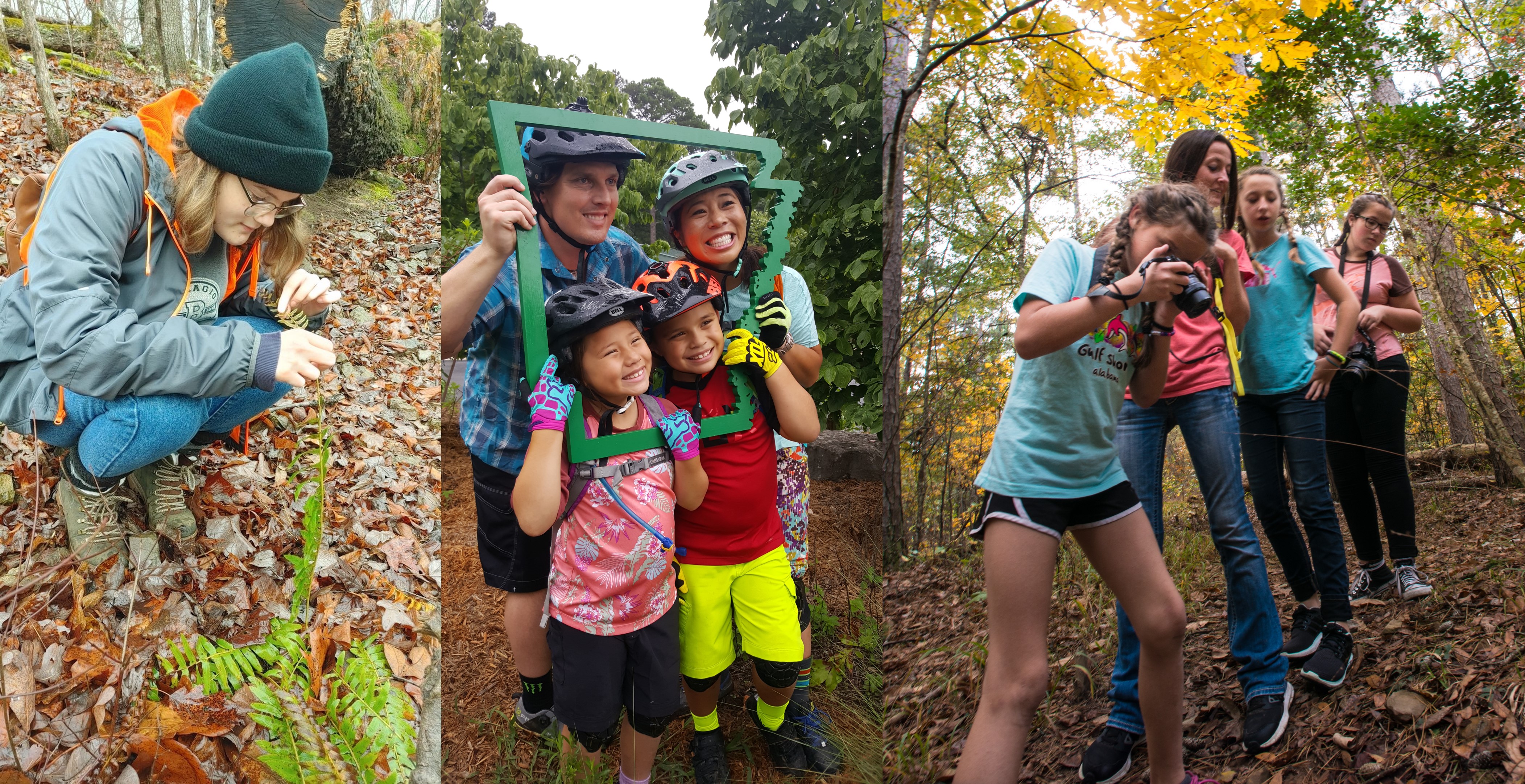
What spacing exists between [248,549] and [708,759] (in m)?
1.35

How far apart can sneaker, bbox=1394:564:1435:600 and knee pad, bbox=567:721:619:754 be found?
2.02m

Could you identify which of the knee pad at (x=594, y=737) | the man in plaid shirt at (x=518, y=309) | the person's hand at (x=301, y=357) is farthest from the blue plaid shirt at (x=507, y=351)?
the knee pad at (x=594, y=737)

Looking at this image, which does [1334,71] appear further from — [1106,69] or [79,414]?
[79,414]

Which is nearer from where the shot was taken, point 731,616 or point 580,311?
point 580,311

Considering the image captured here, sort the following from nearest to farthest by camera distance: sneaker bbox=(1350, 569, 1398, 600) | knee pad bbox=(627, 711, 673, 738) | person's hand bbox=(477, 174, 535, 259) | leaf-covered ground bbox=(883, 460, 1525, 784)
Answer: person's hand bbox=(477, 174, 535, 259) → leaf-covered ground bbox=(883, 460, 1525, 784) → knee pad bbox=(627, 711, 673, 738) → sneaker bbox=(1350, 569, 1398, 600)

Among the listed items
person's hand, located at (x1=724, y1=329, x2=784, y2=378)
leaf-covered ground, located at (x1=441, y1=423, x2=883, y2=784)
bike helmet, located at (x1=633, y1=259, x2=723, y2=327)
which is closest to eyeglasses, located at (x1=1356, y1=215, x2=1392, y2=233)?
leaf-covered ground, located at (x1=441, y1=423, x2=883, y2=784)

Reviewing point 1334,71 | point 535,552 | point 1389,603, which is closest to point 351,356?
point 535,552

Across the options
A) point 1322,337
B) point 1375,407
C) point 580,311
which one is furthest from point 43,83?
point 1375,407

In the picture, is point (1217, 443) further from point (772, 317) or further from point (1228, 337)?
point (772, 317)

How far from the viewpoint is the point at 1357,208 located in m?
1.81

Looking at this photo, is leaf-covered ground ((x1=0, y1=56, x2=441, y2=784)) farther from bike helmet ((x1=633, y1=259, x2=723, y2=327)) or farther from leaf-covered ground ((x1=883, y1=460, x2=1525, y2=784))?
leaf-covered ground ((x1=883, y1=460, x2=1525, y2=784))

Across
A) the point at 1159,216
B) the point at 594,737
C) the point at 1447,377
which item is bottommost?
the point at 594,737

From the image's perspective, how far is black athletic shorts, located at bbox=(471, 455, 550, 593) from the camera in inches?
65.7

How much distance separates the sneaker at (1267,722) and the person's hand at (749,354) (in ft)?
4.72
